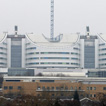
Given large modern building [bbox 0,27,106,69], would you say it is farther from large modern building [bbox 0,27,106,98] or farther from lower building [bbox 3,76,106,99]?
lower building [bbox 3,76,106,99]

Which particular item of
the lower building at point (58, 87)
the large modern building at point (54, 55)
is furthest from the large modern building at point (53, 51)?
the lower building at point (58, 87)

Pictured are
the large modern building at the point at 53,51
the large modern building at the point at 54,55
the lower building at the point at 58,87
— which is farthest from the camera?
A: the large modern building at the point at 53,51

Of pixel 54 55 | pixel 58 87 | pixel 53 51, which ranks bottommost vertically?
pixel 58 87

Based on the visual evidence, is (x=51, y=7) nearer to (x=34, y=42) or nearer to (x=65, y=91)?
(x=34, y=42)

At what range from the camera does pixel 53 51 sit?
4163 inches

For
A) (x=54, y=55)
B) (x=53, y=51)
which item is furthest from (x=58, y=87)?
(x=54, y=55)

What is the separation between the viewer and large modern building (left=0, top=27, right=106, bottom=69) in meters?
106

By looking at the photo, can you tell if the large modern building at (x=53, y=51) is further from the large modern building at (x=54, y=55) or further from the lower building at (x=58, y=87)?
the lower building at (x=58, y=87)

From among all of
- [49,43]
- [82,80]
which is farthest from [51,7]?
[82,80]

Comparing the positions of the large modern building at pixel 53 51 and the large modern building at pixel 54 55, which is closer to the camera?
the large modern building at pixel 54 55

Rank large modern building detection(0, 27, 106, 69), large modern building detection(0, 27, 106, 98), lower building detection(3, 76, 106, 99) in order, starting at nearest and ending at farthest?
lower building detection(3, 76, 106, 99)
large modern building detection(0, 27, 106, 98)
large modern building detection(0, 27, 106, 69)

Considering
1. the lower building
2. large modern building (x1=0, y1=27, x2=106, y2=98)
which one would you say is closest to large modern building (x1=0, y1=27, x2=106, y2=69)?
large modern building (x1=0, y1=27, x2=106, y2=98)

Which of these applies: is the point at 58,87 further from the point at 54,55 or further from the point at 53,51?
the point at 54,55

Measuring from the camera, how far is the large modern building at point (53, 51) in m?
106
